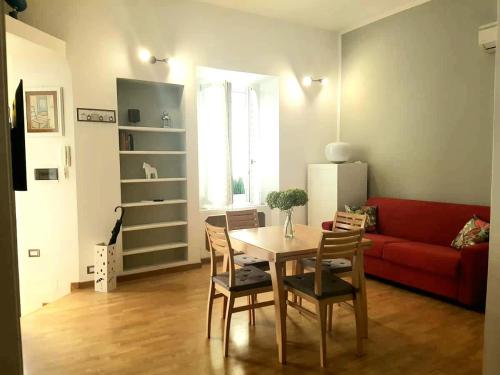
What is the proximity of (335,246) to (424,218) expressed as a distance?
7.55 feet

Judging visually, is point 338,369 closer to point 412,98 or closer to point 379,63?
point 412,98

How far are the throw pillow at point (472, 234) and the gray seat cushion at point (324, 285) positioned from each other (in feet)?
5.25

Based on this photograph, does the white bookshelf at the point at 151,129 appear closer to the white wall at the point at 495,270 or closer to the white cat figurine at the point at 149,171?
the white cat figurine at the point at 149,171

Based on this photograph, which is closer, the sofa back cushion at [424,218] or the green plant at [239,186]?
the sofa back cushion at [424,218]

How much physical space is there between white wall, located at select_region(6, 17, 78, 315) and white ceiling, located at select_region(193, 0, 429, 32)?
82.4 inches

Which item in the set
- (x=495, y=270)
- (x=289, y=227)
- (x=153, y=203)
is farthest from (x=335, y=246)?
(x=153, y=203)

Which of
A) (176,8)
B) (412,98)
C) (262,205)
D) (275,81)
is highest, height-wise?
(176,8)

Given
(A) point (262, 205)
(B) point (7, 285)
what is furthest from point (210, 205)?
(B) point (7, 285)

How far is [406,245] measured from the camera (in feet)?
12.5

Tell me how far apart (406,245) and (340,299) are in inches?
65.3

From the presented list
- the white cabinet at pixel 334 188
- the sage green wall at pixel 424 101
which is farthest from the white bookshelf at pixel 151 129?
the sage green wall at pixel 424 101

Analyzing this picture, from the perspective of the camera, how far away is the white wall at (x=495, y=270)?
5.74 ft

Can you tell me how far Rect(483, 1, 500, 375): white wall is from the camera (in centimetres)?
175

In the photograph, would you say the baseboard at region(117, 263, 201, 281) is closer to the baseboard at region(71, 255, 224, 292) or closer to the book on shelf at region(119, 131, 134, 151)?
the baseboard at region(71, 255, 224, 292)
